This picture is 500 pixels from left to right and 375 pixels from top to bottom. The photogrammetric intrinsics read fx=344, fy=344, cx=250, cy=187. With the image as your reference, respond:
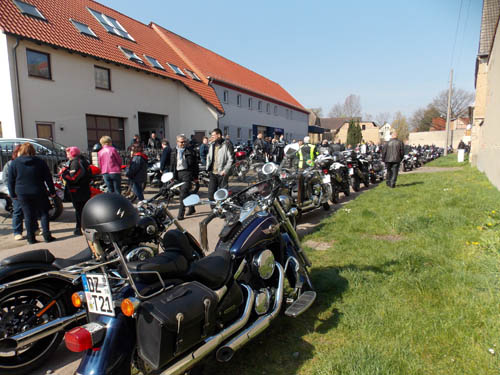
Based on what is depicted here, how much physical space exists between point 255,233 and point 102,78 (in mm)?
16549

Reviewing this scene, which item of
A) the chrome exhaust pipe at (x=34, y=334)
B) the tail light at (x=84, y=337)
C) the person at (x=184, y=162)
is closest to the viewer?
the tail light at (x=84, y=337)

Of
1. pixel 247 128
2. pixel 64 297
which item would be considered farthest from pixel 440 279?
pixel 247 128

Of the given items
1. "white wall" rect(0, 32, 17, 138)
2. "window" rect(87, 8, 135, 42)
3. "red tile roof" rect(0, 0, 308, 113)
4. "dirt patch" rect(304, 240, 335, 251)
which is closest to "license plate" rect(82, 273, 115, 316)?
"dirt patch" rect(304, 240, 335, 251)

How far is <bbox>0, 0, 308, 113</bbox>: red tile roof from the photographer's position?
44.8ft

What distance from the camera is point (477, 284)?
3570mm

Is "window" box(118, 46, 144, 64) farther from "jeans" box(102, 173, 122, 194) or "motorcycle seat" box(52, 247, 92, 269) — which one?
"motorcycle seat" box(52, 247, 92, 269)

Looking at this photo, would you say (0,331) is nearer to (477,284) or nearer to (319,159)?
(477,284)

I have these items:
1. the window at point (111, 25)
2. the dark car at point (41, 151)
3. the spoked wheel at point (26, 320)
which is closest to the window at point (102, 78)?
the window at point (111, 25)

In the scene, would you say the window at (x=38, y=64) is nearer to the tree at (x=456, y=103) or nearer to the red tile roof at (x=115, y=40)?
the red tile roof at (x=115, y=40)

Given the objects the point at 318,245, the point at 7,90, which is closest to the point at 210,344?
the point at 318,245

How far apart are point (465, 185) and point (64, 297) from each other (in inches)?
445

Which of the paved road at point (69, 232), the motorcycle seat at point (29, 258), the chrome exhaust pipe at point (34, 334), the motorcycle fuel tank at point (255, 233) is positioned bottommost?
the paved road at point (69, 232)

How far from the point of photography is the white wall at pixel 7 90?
12375mm

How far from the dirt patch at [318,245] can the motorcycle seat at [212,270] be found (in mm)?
2919
